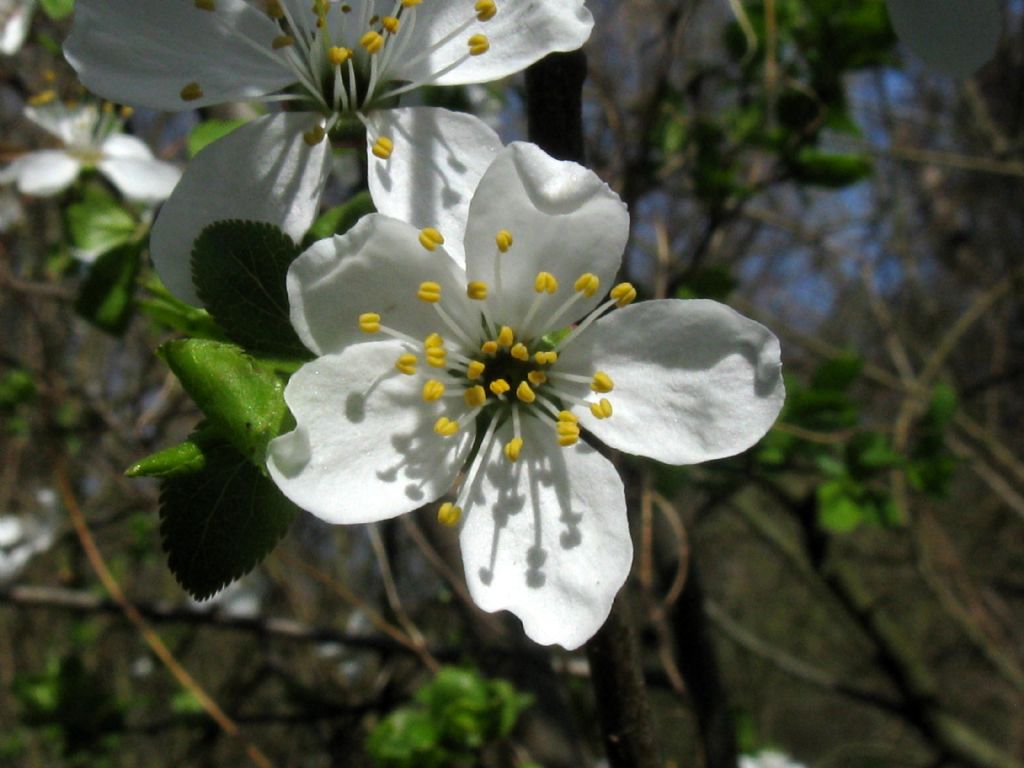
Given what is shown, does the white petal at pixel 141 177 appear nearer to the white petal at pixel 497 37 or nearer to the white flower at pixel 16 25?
the white flower at pixel 16 25

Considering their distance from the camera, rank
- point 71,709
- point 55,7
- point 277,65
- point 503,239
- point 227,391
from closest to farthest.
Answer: point 227,391 → point 503,239 → point 277,65 → point 55,7 → point 71,709

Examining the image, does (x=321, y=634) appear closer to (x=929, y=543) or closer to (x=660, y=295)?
(x=660, y=295)

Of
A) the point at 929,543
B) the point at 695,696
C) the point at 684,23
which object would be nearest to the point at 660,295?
the point at 684,23

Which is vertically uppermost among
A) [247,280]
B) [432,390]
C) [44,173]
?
[247,280]

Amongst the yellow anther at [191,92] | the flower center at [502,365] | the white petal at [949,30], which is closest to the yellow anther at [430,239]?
the flower center at [502,365]

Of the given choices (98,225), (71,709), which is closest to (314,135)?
(98,225)

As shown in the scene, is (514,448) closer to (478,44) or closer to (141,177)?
(478,44)
